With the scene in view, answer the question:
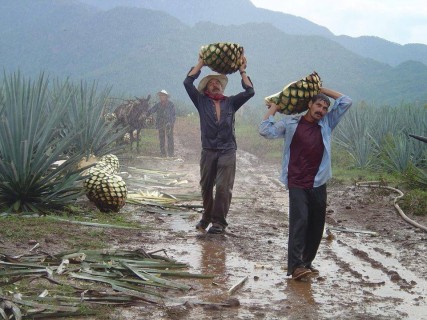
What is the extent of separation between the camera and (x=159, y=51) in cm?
13262

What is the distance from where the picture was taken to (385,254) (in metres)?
6.88

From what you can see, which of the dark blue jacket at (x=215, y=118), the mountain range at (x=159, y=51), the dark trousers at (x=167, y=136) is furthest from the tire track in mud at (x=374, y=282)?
the mountain range at (x=159, y=51)

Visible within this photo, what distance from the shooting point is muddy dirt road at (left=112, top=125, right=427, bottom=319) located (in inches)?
184

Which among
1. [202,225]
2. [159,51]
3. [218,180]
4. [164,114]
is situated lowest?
[202,225]

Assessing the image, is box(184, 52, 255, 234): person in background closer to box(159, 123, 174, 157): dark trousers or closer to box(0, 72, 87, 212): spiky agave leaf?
box(0, 72, 87, 212): spiky agave leaf

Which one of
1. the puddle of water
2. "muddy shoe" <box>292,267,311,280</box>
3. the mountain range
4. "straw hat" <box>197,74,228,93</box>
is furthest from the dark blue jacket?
the mountain range

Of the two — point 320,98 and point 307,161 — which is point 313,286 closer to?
point 307,161

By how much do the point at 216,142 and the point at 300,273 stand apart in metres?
2.57

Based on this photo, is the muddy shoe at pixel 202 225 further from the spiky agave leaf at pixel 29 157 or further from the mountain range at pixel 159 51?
the mountain range at pixel 159 51

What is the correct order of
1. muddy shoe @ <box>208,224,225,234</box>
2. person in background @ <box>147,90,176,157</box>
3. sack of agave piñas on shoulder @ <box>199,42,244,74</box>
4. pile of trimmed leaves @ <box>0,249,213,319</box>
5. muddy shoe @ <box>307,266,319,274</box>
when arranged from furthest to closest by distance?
1. person in background @ <box>147,90,176,157</box>
2. muddy shoe @ <box>208,224,225,234</box>
3. sack of agave piñas on shoulder @ <box>199,42,244,74</box>
4. muddy shoe @ <box>307,266,319,274</box>
5. pile of trimmed leaves @ <box>0,249,213,319</box>

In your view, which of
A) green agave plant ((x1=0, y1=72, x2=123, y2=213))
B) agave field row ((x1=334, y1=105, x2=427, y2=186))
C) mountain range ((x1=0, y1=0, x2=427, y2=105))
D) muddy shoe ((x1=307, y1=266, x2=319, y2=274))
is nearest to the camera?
muddy shoe ((x1=307, y1=266, x2=319, y2=274))

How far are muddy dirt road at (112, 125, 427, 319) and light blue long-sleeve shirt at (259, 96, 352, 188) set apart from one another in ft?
2.66

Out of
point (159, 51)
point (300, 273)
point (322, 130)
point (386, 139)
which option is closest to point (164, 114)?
point (386, 139)

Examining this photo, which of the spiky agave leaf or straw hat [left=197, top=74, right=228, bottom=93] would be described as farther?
straw hat [left=197, top=74, right=228, bottom=93]
